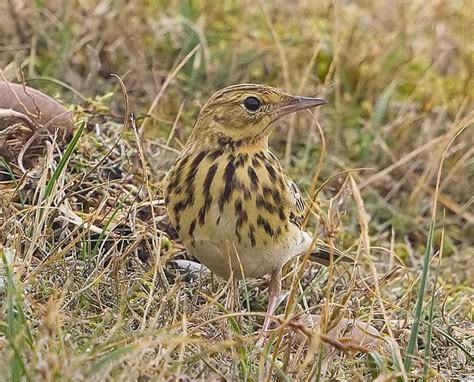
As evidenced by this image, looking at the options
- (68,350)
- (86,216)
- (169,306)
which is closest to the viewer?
(68,350)

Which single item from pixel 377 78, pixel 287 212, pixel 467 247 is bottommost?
pixel 467 247

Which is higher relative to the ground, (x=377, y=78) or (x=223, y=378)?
(x=223, y=378)

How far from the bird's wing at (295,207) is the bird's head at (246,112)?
0.63 feet

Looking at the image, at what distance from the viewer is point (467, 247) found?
5.15 metres

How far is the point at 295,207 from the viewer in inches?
Result: 140

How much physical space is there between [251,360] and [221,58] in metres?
2.99

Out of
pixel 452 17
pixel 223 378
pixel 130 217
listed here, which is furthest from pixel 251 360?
pixel 452 17

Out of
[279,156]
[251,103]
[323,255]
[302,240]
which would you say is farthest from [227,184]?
[279,156]

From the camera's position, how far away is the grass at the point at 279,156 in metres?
2.92

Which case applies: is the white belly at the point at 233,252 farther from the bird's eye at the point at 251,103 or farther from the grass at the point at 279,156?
the bird's eye at the point at 251,103

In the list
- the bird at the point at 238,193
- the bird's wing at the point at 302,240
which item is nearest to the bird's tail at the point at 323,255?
the bird's wing at the point at 302,240

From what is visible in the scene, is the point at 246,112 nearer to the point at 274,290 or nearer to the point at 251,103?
the point at 251,103

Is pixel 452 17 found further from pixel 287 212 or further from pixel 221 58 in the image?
pixel 287 212

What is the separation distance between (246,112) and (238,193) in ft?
1.08
